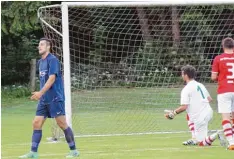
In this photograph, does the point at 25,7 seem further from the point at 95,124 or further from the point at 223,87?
the point at 223,87

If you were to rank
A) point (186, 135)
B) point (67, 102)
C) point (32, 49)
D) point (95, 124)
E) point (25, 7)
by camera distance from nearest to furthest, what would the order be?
point (67, 102) < point (186, 135) < point (95, 124) < point (25, 7) < point (32, 49)

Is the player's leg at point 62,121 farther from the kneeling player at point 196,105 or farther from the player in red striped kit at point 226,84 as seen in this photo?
the player in red striped kit at point 226,84

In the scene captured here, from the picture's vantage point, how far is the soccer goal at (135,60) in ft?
59.7

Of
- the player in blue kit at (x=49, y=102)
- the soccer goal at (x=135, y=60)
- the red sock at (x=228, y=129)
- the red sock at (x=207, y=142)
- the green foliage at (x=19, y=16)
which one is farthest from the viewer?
the green foliage at (x=19, y=16)

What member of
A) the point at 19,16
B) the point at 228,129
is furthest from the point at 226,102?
the point at 19,16

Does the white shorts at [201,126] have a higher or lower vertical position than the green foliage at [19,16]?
lower

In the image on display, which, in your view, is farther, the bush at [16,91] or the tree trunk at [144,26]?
the bush at [16,91]

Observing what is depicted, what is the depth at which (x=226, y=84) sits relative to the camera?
11.7 metres

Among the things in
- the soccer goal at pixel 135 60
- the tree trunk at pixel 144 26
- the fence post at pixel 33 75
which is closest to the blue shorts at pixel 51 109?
the soccer goal at pixel 135 60

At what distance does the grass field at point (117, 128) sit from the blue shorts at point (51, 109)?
25.3 inches

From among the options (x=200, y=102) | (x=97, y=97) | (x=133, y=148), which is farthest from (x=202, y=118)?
(x=97, y=97)

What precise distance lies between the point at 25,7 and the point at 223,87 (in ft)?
60.9

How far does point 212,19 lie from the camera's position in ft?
72.6

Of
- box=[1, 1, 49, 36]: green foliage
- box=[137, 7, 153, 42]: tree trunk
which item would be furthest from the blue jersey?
box=[1, 1, 49, 36]: green foliage
